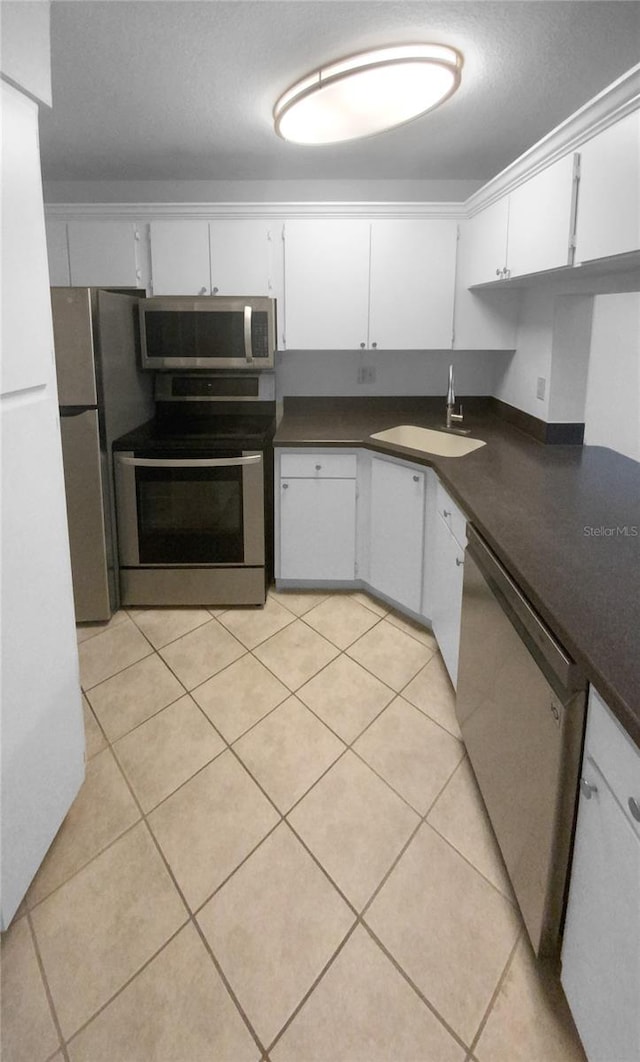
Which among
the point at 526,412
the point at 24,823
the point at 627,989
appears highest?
the point at 526,412

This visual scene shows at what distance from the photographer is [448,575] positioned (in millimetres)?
2252

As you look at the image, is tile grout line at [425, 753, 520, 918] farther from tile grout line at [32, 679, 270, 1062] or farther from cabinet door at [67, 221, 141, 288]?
cabinet door at [67, 221, 141, 288]

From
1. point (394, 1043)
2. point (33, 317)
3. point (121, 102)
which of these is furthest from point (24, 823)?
point (121, 102)

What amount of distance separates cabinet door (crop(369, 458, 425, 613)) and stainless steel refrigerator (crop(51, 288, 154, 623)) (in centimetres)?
131

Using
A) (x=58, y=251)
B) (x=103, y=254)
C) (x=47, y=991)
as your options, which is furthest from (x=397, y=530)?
(x=58, y=251)

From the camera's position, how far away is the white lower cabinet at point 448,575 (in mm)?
2064

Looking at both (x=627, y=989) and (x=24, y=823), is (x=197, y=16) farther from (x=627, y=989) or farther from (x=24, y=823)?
(x=627, y=989)

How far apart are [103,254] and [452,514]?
244 cm

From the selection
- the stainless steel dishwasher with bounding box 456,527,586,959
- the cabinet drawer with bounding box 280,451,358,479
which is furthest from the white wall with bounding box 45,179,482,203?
the stainless steel dishwasher with bounding box 456,527,586,959

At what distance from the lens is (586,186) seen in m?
1.75

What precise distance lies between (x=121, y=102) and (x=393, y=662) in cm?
254

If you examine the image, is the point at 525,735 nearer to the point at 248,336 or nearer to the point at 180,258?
the point at 248,336

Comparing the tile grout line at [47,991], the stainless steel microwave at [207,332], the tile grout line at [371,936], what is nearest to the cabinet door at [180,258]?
the stainless steel microwave at [207,332]

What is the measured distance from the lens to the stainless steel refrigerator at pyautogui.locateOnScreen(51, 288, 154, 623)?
2.51 meters
